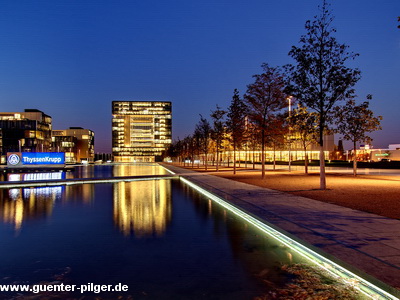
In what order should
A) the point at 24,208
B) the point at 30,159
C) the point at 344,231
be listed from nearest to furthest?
the point at 344,231 → the point at 24,208 → the point at 30,159

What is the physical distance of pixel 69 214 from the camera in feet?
39.9

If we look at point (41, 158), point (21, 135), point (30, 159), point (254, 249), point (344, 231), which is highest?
point (21, 135)

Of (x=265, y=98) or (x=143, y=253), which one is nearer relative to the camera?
(x=143, y=253)

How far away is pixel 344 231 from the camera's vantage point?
25.9 ft

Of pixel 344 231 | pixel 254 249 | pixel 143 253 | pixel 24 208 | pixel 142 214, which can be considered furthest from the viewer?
pixel 24 208

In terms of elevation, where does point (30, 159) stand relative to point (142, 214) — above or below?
above

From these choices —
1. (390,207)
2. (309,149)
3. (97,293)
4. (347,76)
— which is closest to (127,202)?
(97,293)

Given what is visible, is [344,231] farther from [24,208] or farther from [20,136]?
[20,136]

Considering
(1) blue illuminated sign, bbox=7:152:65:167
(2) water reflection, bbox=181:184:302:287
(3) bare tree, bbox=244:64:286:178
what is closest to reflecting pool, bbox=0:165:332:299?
(2) water reflection, bbox=181:184:302:287

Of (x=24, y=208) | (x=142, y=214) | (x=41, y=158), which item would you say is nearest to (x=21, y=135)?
(x=41, y=158)

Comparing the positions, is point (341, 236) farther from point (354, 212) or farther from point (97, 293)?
point (97, 293)

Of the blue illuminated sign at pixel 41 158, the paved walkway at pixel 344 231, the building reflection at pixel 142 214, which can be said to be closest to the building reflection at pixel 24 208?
the building reflection at pixel 142 214

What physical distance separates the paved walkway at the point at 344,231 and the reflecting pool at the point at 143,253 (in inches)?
30.5

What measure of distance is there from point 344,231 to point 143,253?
16.3 ft
